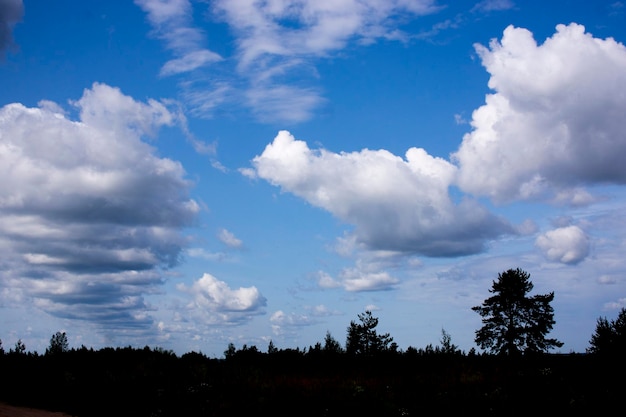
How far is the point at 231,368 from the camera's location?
21.0 meters

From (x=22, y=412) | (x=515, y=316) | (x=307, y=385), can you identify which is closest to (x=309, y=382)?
(x=307, y=385)

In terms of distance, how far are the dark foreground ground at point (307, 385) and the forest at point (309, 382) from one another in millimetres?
36

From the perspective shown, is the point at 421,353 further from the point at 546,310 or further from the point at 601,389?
the point at 546,310

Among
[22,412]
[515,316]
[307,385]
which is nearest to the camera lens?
[22,412]

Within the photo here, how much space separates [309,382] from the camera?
18766mm

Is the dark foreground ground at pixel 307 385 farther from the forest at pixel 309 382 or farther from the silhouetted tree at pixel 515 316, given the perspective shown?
the silhouetted tree at pixel 515 316

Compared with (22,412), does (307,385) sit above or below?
above

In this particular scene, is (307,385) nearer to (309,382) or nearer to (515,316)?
(309,382)

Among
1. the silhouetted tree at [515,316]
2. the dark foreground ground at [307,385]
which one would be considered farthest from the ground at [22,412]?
the silhouetted tree at [515,316]

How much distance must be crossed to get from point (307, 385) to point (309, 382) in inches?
23.1

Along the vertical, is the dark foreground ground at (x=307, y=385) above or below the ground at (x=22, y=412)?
above

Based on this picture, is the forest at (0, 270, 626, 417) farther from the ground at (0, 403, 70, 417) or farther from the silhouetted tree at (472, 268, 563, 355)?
the silhouetted tree at (472, 268, 563, 355)

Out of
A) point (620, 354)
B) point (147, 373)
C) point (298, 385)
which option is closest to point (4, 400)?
point (147, 373)

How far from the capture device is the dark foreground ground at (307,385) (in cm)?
1634
